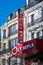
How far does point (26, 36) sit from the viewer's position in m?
50.4

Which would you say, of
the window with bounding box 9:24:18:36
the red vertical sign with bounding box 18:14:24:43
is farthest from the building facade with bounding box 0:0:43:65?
the red vertical sign with bounding box 18:14:24:43

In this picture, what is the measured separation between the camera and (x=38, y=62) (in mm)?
45781

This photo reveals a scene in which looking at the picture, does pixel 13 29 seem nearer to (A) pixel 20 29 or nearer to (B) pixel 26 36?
(A) pixel 20 29

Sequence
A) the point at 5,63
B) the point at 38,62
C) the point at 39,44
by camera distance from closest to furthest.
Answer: the point at 39,44 < the point at 38,62 < the point at 5,63

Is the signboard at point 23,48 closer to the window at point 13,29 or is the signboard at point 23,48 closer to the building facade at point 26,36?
the building facade at point 26,36

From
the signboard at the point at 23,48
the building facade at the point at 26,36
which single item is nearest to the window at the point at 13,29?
the building facade at the point at 26,36

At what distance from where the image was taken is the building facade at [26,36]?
43250 mm

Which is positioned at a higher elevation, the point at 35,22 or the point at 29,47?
the point at 35,22

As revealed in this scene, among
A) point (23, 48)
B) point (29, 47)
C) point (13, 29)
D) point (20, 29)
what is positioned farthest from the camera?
point (13, 29)

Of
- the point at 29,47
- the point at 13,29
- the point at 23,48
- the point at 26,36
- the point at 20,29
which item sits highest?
the point at 13,29

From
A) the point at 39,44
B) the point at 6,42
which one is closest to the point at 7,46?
the point at 6,42

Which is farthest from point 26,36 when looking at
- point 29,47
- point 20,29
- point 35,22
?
point 29,47

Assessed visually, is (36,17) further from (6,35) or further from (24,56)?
(6,35)

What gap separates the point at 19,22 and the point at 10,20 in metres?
6.16
